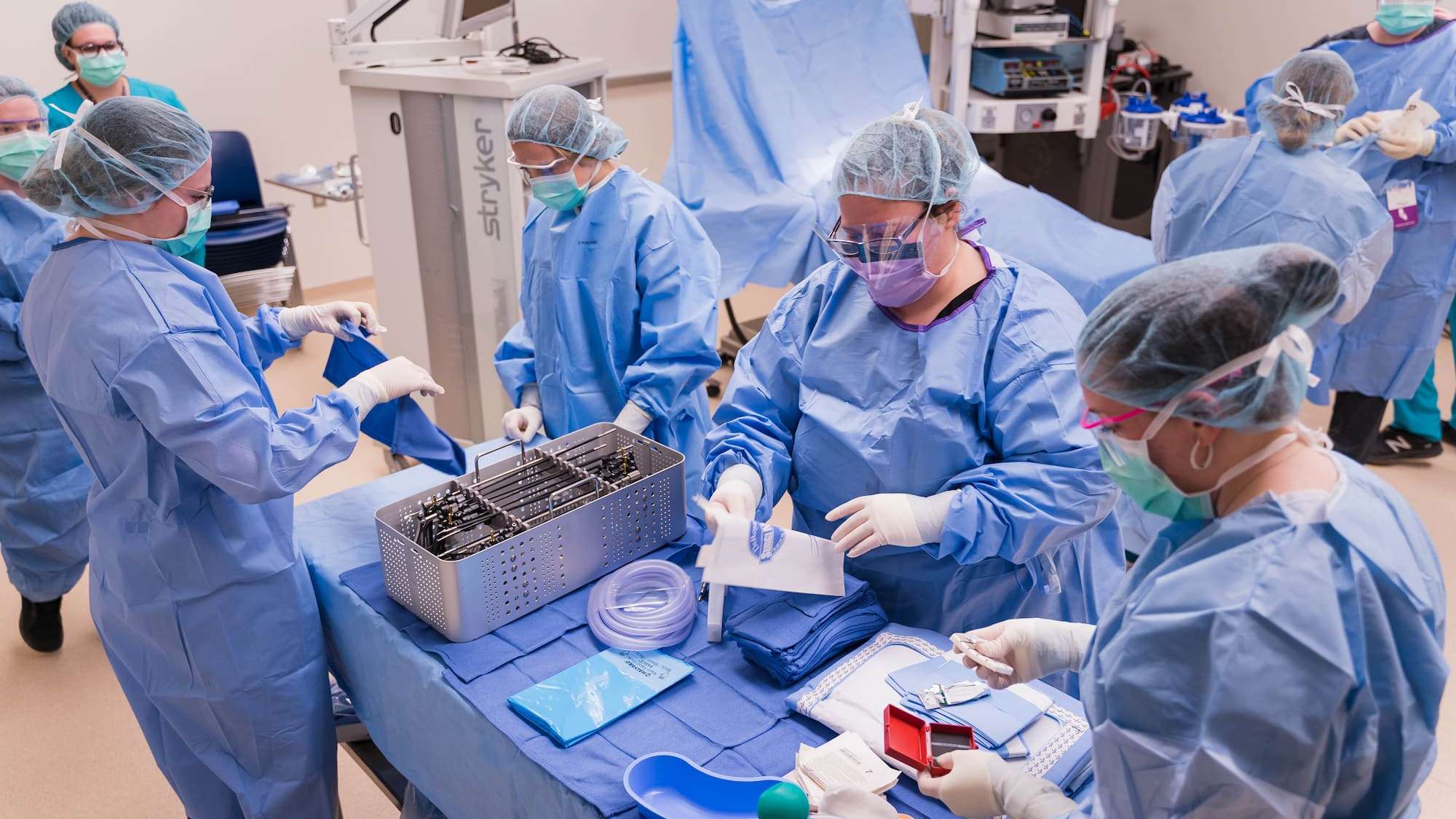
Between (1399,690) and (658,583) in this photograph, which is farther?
(658,583)

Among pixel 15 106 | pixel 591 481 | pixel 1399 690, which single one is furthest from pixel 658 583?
pixel 15 106

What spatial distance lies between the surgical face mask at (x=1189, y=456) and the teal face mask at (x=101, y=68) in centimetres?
354

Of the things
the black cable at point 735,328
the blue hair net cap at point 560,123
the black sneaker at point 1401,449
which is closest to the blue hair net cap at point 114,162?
the blue hair net cap at point 560,123

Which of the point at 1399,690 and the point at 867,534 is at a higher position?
the point at 1399,690

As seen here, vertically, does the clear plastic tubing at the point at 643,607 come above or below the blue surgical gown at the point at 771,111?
below

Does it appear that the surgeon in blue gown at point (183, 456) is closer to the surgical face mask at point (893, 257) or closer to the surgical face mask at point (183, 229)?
the surgical face mask at point (183, 229)

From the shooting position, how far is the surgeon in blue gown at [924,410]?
155cm

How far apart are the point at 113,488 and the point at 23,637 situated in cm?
182

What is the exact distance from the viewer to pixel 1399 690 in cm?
92

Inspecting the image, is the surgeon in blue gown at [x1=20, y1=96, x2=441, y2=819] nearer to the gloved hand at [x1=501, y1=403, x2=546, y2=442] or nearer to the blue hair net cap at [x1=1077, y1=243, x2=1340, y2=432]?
the gloved hand at [x1=501, y1=403, x2=546, y2=442]

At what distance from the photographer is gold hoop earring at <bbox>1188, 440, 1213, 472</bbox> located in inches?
39.3

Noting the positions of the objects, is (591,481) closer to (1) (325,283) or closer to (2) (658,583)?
(2) (658,583)

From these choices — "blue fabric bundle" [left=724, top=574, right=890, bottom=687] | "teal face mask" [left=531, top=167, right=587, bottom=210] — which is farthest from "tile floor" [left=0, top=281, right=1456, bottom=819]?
"teal face mask" [left=531, top=167, right=587, bottom=210]

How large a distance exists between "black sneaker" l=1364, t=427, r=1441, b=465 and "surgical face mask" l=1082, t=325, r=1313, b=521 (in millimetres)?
3335
